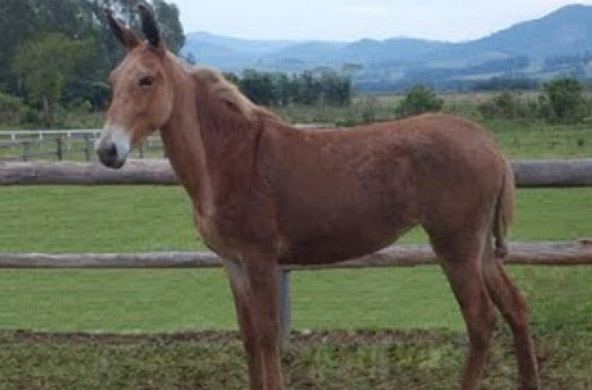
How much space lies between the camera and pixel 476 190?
15.7 feet

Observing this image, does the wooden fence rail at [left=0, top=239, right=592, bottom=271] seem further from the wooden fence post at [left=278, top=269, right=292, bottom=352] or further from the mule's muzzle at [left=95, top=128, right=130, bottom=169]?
the mule's muzzle at [left=95, top=128, right=130, bottom=169]

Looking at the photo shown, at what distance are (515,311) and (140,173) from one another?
2331 mm

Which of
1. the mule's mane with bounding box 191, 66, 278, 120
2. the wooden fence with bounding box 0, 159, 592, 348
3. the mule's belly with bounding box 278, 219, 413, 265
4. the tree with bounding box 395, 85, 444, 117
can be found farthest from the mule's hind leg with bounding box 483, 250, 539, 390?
the tree with bounding box 395, 85, 444, 117

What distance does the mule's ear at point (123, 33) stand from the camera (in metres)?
4.47

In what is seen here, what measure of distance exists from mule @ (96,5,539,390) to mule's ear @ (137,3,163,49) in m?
0.10

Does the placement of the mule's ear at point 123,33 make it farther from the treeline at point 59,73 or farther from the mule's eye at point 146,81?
the treeline at point 59,73

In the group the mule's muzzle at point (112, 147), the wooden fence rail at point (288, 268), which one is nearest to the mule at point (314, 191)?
the mule's muzzle at point (112, 147)

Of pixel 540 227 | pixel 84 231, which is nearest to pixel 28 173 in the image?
pixel 84 231

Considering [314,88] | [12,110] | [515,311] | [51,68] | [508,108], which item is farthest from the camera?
[12,110]

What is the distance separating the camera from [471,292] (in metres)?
4.78

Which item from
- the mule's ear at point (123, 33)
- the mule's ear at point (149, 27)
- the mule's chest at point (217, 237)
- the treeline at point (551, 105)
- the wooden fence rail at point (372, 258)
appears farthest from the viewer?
the treeline at point (551, 105)

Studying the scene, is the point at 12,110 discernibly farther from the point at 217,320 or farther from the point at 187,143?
the point at 187,143

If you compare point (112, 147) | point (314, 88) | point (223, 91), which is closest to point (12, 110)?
point (314, 88)

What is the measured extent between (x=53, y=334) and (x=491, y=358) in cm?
272
